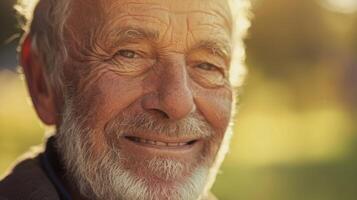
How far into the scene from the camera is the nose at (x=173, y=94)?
9.52ft

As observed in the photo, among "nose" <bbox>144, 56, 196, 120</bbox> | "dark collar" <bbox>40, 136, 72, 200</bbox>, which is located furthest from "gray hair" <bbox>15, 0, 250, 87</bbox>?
"nose" <bbox>144, 56, 196, 120</bbox>

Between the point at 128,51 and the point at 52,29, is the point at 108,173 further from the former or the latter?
the point at 52,29

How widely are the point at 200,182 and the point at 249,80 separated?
6.63m

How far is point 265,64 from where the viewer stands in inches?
388

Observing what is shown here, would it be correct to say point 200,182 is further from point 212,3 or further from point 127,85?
point 212,3

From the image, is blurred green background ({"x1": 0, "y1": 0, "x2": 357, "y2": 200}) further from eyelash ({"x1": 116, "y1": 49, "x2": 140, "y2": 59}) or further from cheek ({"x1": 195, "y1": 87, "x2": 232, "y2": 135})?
eyelash ({"x1": 116, "y1": 49, "x2": 140, "y2": 59})

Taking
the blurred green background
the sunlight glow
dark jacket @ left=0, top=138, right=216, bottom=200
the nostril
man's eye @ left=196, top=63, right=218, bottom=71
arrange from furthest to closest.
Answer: the sunlight glow
the blurred green background
man's eye @ left=196, top=63, right=218, bottom=71
the nostril
dark jacket @ left=0, top=138, right=216, bottom=200

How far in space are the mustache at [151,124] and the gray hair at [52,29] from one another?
0.29 metres

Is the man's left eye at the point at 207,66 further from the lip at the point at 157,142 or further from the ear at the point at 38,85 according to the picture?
the ear at the point at 38,85

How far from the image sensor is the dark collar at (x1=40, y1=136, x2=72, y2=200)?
3020 mm

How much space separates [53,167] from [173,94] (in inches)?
22.5

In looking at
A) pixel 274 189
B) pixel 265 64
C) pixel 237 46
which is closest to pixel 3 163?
pixel 274 189

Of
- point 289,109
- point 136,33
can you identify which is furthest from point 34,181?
point 289,109

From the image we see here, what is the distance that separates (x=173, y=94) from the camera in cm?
290
